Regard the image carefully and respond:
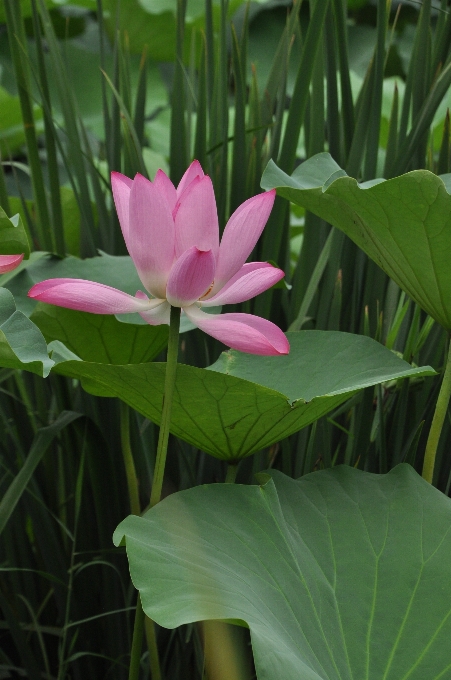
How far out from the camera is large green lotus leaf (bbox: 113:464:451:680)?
18.1 inches

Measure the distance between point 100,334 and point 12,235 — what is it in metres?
0.12

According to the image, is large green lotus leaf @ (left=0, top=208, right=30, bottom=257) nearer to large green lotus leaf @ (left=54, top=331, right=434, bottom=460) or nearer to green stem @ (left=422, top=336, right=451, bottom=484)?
large green lotus leaf @ (left=54, top=331, right=434, bottom=460)

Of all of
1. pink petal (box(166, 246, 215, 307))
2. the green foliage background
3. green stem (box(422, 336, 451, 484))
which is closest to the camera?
pink petal (box(166, 246, 215, 307))

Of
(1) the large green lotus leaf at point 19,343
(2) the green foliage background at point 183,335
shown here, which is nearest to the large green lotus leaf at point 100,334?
(2) the green foliage background at point 183,335

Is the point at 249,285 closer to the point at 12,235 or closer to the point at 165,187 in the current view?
the point at 165,187

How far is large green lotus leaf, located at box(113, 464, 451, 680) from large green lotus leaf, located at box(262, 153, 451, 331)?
153 millimetres

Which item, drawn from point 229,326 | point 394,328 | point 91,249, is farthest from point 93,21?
point 229,326

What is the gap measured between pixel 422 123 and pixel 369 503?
1.25 ft

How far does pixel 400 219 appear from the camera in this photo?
1.82ft

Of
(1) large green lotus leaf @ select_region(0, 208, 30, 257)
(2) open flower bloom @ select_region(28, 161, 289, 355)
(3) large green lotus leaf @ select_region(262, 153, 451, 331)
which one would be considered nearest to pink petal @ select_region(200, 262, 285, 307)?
(2) open flower bloom @ select_region(28, 161, 289, 355)

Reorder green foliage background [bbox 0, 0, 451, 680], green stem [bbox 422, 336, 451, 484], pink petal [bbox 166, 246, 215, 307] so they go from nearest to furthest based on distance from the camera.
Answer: pink petal [bbox 166, 246, 215, 307], green stem [bbox 422, 336, 451, 484], green foliage background [bbox 0, 0, 451, 680]

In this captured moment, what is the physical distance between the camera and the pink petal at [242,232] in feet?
1.56

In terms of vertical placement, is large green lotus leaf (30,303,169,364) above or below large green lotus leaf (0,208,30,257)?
below

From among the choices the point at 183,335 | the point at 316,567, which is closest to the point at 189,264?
the point at 316,567
